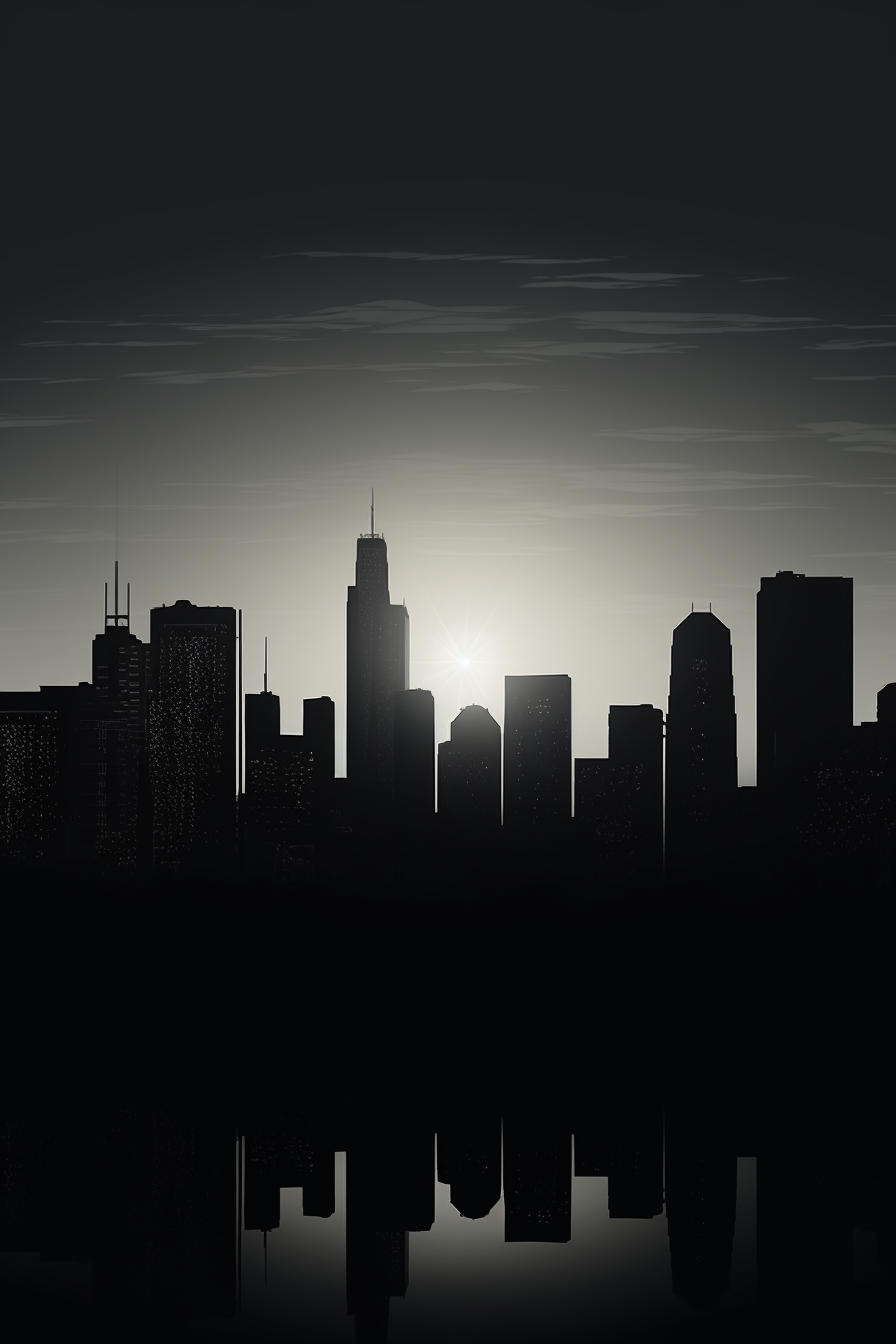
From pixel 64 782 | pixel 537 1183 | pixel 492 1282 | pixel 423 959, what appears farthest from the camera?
pixel 64 782

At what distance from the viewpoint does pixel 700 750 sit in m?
166

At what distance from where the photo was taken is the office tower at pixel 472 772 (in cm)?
16325

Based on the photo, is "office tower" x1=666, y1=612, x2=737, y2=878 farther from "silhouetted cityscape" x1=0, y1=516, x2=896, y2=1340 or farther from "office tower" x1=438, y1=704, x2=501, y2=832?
"office tower" x1=438, y1=704, x2=501, y2=832

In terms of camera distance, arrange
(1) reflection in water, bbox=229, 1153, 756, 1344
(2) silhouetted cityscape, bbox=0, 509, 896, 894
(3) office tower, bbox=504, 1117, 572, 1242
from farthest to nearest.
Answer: (2) silhouetted cityscape, bbox=0, 509, 896, 894 < (3) office tower, bbox=504, 1117, 572, 1242 < (1) reflection in water, bbox=229, 1153, 756, 1344

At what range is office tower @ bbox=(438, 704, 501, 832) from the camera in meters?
163

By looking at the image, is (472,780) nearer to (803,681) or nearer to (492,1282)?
(803,681)

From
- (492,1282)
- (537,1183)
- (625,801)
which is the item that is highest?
(625,801)

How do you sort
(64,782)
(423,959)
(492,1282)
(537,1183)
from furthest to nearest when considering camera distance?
(64,782)
(423,959)
(537,1183)
(492,1282)

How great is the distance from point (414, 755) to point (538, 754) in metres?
13.6

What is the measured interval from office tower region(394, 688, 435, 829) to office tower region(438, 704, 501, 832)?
1569 millimetres

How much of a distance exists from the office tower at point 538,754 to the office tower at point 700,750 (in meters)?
10.6

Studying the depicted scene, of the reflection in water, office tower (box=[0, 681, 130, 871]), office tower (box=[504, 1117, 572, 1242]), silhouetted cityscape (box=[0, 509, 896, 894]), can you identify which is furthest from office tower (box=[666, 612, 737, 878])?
the reflection in water

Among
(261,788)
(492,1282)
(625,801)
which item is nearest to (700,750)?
(625,801)

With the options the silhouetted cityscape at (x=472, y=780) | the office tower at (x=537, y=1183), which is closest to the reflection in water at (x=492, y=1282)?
the office tower at (x=537, y=1183)
